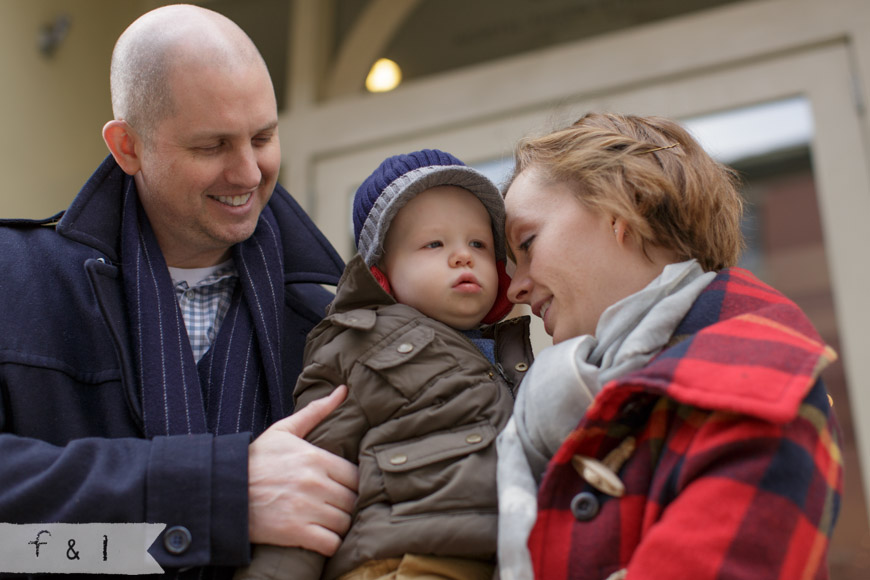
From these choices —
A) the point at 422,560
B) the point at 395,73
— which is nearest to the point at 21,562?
the point at 422,560

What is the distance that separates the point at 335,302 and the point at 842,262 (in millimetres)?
1806

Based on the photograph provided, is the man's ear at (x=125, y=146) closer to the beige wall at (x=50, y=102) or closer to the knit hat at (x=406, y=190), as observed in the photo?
the knit hat at (x=406, y=190)

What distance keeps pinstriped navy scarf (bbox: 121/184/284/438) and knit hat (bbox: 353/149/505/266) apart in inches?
9.6

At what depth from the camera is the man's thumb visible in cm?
137

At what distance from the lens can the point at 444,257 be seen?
5.08 feet

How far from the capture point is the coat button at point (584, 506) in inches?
43.0

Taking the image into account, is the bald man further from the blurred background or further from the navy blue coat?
the blurred background

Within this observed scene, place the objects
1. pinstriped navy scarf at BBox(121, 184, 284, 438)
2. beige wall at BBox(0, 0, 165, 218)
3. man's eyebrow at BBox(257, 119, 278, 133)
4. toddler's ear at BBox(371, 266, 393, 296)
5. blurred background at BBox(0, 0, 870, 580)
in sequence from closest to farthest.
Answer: pinstriped navy scarf at BBox(121, 184, 284, 438) < toddler's ear at BBox(371, 266, 393, 296) < man's eyebrow at BBox(257, 119, 278, 133) < blurred background at BBox(0, 0, 870, 580) < beige wall at BBox(0, 0, 165, 218)

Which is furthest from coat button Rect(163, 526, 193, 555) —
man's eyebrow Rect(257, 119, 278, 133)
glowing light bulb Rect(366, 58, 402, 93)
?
glowing light bulb Rect(366, 58, 402, 93)

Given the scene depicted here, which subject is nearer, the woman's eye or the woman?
the woman

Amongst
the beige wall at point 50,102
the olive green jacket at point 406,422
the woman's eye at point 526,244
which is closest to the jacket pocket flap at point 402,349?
the olive green jacket at point 406,422

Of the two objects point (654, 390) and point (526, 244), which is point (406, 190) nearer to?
point (526, 244)

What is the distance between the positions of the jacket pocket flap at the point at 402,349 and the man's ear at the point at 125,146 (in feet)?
2.46

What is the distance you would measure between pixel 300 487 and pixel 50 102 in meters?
2.74
